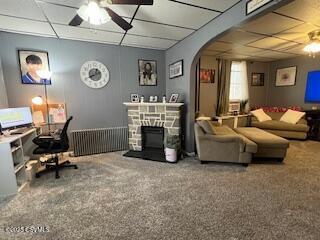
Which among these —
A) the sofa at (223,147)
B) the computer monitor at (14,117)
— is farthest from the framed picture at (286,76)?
the computer monitor at (14,117)

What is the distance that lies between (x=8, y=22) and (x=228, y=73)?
207 inches

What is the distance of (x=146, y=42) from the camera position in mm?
3824

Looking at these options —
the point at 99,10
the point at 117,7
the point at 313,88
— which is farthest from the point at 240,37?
the point at 313,88

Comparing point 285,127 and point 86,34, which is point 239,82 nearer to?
point 285,127

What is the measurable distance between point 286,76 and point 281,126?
1.94 m

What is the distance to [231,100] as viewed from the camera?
5773mm


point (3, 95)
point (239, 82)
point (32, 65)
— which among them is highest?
point (32, 65)

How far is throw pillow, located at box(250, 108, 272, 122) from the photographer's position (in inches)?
210

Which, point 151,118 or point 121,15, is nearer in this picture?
point 121,15

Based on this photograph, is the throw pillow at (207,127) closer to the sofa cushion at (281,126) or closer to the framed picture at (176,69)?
the framed picture at (176,69)

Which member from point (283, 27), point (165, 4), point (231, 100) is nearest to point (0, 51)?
point (165, 4)

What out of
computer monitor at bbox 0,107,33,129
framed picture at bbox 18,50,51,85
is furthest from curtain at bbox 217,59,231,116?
computer monitor at bbox 0,107,33,129

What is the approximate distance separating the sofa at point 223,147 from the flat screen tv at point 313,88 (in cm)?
350

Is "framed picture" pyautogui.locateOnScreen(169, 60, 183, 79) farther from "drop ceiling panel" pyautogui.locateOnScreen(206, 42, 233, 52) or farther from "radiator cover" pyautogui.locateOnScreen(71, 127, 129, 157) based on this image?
"radiator cover" pyautogui.locateOnScreen(71, 127, 129, 157)
